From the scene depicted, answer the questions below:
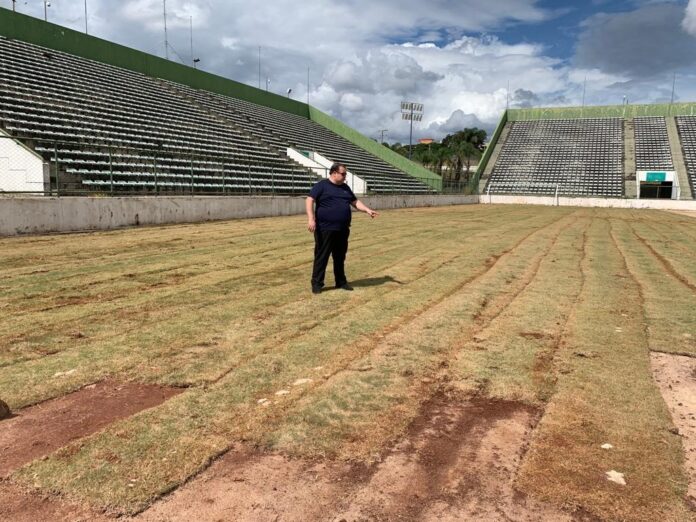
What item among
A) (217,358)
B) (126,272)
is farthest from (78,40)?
(217,358)

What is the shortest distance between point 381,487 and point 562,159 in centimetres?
6183

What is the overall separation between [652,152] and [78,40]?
52954mm

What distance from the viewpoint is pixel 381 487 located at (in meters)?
2.48

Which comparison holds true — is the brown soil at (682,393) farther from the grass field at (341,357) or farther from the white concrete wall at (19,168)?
the white concrete wall at (19,168)

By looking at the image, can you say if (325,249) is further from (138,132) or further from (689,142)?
(689,142)

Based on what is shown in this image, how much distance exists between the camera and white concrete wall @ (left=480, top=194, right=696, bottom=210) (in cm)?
4719

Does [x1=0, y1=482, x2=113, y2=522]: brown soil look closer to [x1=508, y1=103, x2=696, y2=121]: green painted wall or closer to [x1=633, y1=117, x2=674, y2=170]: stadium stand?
[x1=633, y1=117, x2=674, y2=170]: stadium stand

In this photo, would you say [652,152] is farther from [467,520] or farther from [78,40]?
[467,520]

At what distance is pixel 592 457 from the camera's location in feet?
9.07

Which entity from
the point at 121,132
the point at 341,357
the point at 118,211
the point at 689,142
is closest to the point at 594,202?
the point at 689,142

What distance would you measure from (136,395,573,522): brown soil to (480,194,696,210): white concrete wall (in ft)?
168

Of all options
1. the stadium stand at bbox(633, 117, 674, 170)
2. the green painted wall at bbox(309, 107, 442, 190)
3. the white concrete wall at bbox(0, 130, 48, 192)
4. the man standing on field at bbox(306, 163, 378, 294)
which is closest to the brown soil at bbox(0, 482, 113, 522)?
the man standing on field at bbox(306, 163, 378, 294)

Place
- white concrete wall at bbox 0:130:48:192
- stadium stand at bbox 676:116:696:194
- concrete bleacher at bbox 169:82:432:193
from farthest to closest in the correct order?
stadium stand at bbox 676:116:696:194 → concrete bleacher at bbox 169:82:432:193 → white concrete wall at bbox 0:130:48:192

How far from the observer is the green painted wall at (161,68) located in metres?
27.3
